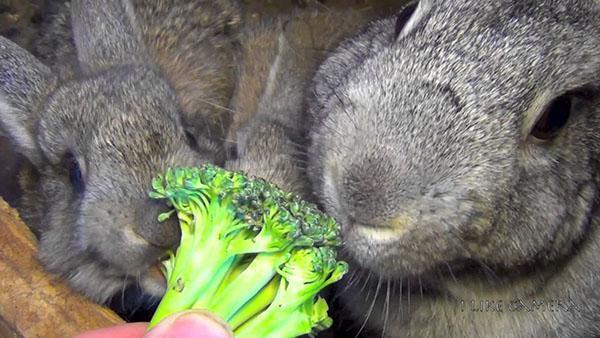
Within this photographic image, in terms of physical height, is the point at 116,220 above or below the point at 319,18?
below

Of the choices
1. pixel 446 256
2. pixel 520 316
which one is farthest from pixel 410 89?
pixel 520 316

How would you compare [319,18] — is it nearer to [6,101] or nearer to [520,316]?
[6,101]

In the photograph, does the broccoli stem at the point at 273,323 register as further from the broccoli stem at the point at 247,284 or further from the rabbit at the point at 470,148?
the rabbit at the point at 470,148

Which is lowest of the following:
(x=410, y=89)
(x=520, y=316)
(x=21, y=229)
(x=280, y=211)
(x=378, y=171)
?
(x=520, y=316)

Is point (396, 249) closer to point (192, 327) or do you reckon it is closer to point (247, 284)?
point (247, 284)

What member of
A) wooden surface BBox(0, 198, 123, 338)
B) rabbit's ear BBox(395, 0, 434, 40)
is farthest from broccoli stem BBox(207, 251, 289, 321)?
rabbit's ear BBox(395, 0, 434, 40)

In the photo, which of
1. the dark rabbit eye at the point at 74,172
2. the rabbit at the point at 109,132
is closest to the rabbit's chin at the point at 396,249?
the rabbit at the point at 109,132

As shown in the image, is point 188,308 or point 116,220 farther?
point 116,220

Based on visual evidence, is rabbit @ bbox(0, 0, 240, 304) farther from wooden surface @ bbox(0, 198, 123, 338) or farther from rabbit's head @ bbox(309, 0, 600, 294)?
rabbit's head @ bbox(309, 0, 600, 294)
